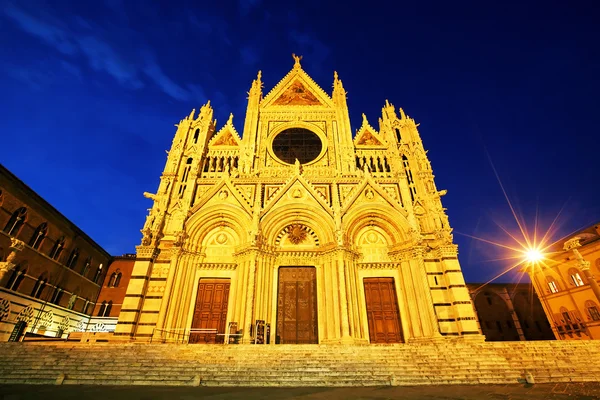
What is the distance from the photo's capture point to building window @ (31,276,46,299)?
18500mm

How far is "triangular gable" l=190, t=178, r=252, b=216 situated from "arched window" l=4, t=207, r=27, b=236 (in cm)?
1037

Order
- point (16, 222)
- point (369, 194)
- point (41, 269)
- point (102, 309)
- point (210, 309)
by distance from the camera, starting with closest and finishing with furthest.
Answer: point (210, 309) → point (16, 222) → point (369, 194) → point (41, 269) → point (102, 309)

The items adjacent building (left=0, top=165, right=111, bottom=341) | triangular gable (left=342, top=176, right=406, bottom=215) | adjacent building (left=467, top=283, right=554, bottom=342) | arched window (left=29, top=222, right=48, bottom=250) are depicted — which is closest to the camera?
adjacent building (left=0, top=165, right=111, bottom=341)

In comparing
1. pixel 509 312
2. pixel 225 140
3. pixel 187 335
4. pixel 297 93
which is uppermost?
pixel 297 93

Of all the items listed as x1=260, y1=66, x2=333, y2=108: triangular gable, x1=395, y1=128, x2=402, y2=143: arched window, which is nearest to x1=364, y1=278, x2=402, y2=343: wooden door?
x1=395, y1=128, x2=402, y2=143: arched window

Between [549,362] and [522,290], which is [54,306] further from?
[522,290]

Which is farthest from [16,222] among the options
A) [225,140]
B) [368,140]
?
[368,140]

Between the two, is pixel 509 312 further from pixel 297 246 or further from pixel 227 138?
pixel 227 138

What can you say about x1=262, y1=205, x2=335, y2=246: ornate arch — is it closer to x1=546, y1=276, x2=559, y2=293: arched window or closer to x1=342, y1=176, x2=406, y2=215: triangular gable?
x1=342, y1=176, x2=406, y2=215: triangular gable

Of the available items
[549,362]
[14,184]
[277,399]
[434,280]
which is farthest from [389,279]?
[14,184]

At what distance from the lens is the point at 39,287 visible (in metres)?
18.9

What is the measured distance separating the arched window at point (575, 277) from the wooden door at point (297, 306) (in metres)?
28.3

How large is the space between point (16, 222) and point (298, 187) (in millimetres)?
17023

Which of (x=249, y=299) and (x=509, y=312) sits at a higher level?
(x=509, y=312)
